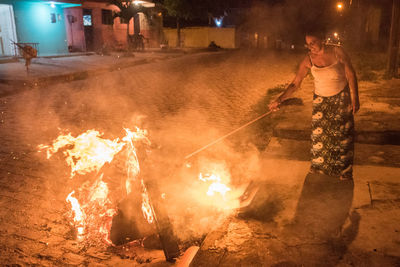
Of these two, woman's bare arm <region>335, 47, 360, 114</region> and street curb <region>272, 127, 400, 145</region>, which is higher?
woman's bare arm <region>335, 47, 360, 114</region>

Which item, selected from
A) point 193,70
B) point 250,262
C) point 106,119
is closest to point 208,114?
point 106,119

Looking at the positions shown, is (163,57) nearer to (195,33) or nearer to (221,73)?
(221,73)

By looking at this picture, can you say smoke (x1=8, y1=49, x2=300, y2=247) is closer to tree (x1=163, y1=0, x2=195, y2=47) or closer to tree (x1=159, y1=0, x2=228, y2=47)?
tree (x1=163, y1=0, x2=195, y2=47)

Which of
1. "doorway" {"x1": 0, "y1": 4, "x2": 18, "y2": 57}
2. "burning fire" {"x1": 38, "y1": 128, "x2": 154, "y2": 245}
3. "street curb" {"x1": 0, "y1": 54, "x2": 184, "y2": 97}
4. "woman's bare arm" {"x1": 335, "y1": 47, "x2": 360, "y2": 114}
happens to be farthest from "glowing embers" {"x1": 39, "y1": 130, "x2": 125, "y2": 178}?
"doorway" {"x1": 0, "y1": 4, "x2": 18, "y2": 57}

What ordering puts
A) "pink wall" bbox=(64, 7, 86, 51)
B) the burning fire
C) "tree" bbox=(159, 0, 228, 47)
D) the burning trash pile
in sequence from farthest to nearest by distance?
"tree" bbox=(159, 0, 228, 47), "pink wall" bbox=(64, 7, 86, 51), the burning fire, the burning trash pile

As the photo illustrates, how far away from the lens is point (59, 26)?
22.8 meters

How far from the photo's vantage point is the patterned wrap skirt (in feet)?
12.5

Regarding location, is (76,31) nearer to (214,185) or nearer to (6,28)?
(6,28)

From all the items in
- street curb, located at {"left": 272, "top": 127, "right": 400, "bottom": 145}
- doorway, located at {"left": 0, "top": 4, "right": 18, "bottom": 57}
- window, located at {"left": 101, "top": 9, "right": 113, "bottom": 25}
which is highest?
window, located at {"left": 101, "top": 9, "right": 113, "bottom": 25}

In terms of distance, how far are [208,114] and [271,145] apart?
2975 mm

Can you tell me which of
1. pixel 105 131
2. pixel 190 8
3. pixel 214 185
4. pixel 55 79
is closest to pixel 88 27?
pixel 190 8

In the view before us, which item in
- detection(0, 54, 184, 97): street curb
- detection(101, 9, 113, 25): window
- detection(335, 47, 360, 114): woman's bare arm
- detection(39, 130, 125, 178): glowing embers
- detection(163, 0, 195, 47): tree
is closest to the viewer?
detection(335, 47, 360, 114): woman's bare arm

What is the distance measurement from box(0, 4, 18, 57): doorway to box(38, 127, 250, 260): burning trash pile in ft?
56.0

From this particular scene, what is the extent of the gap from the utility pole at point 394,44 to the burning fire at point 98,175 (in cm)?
907
